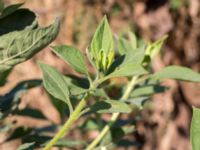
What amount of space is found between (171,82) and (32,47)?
2846mm

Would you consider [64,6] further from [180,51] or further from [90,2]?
[180,51]

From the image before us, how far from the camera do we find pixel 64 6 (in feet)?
11.2

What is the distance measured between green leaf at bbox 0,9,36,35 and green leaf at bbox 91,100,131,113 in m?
0.14

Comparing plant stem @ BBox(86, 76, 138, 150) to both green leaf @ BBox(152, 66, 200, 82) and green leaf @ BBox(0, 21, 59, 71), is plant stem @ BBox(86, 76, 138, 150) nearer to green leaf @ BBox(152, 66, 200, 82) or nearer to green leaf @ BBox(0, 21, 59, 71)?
green leaf @ BBox(152, 66, 200, 82)

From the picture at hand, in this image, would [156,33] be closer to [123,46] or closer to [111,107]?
[123,46]

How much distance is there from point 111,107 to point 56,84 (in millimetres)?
86

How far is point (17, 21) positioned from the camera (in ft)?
2.35

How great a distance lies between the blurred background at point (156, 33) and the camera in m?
3.37

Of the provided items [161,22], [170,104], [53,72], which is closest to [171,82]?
[170,104]

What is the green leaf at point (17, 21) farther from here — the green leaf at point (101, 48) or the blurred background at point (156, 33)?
the blurred background at point (156, 33)

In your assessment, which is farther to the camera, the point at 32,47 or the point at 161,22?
the point at 161,22

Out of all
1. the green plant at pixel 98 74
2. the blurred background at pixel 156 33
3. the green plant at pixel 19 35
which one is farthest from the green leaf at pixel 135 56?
the blurred background at pixel 156 33

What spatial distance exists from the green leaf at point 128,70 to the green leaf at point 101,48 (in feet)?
0.13

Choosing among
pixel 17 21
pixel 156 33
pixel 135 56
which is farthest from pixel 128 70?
pixel 156 33
